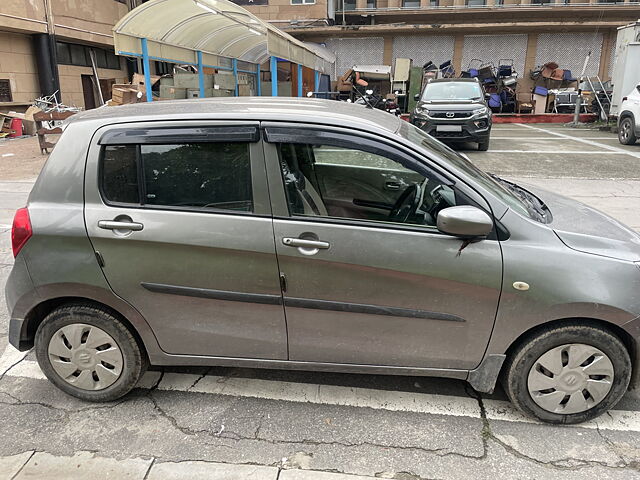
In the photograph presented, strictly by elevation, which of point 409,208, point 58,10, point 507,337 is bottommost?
point 507,337

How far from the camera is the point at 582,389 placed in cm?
257

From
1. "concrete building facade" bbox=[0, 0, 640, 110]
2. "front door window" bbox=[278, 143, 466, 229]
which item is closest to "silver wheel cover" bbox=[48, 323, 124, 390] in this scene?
"front door window" bbox=[278, 143, 466, 229]

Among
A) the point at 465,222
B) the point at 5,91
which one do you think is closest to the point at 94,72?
the point at 5,91

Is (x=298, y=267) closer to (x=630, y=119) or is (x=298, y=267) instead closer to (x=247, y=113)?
(x=247, y=113)

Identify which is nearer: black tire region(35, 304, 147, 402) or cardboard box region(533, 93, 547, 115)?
black tire region(35, 304, 147, 402)

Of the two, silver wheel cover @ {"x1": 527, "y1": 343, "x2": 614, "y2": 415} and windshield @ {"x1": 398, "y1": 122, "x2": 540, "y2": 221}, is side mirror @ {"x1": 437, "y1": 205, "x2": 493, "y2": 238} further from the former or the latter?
silver wheel cover @ {"x1": 527, "y1": 343, "x2": 614, "y2": 415}

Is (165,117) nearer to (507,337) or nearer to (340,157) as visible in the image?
(340,157)

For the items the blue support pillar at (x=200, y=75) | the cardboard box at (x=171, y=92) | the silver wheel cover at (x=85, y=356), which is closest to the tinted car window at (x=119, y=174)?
the silver wheel cover at (x=85, y=356)

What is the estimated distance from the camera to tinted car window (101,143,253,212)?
102 inches

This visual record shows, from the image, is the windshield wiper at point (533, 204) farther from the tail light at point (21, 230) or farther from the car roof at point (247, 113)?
the tail light at point (21, 230)

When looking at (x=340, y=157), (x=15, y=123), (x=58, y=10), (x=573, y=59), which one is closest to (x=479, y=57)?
(x=573, y=59)

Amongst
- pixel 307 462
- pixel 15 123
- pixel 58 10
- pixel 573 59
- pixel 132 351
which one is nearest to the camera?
pixel 307 462

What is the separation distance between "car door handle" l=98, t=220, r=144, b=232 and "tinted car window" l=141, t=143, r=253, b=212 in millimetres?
150

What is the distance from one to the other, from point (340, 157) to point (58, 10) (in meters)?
20.2
